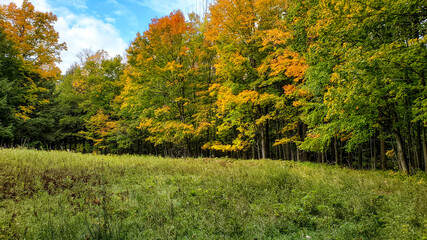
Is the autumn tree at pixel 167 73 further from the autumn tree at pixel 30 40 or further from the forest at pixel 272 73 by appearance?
the autumn tree at pixel 30 40

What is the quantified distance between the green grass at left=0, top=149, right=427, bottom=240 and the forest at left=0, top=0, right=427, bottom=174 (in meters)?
3.25

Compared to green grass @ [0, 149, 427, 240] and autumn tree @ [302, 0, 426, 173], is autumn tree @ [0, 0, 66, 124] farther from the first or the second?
autumn tree @ [302, 0, 426, 173]

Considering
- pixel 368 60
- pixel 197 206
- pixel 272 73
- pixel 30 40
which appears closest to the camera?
pixel 197 206

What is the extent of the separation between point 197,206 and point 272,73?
9285 millimetres

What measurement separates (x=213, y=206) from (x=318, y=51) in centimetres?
711

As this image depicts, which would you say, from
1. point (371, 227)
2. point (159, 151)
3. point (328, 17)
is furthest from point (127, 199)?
point (159, 151)

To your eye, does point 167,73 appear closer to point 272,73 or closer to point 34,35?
point 272,73

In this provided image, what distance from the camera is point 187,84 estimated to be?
18.5m

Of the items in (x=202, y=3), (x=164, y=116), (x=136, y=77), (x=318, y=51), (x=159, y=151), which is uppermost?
(x=202, y=3)

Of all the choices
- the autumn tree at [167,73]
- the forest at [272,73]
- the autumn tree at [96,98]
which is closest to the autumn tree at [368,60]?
the forest at [272,73]

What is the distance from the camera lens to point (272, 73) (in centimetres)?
1172

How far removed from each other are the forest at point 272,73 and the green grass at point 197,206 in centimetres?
325

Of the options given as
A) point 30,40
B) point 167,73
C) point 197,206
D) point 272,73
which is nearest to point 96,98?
point 30,40

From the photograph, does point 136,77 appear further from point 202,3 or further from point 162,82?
point 202,3
